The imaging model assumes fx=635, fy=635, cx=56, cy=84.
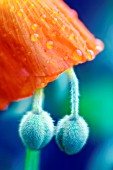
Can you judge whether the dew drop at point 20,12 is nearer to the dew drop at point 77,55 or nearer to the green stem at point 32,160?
the dew drop at point 77,55

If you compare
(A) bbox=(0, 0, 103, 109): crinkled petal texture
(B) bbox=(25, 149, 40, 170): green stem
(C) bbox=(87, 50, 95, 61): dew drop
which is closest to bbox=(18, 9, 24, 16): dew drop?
(A) bbox=(0, 0, 103, 109): crinkled petal texture

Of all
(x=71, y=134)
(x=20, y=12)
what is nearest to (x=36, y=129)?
(x=71, y=134)

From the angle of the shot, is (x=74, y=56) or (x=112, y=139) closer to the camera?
(x=74, y=56)

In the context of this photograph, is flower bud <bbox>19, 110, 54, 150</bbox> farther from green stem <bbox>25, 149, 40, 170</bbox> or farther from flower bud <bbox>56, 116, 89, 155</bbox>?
green stem <bbox>25, 149, 40, 170</bbox>

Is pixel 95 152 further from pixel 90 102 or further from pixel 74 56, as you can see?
pixel 74 56

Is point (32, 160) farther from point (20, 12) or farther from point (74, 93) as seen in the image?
point (20, 12)

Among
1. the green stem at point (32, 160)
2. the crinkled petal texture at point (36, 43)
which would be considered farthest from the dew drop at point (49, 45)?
the green stem at point (32, 160)

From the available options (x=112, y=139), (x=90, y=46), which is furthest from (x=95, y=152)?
(x=90, y=46)
